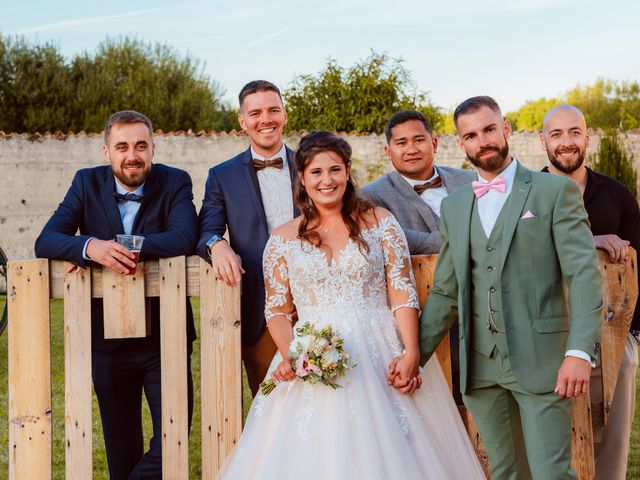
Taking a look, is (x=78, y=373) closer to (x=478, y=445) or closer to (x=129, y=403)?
(x=129, y=403)

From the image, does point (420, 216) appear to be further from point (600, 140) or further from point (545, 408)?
point (600, 140)

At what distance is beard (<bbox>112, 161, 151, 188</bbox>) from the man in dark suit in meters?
2.02

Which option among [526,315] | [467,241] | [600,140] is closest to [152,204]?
[467,241]

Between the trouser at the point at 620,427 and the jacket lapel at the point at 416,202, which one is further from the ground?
the jacket lapel at the point at 416,202

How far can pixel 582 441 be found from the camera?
11.2ft

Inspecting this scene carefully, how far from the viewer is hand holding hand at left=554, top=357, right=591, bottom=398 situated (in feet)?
9.35

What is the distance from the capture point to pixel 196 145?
13.7 meters

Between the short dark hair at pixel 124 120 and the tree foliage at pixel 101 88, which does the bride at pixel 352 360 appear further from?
the tree foliage at pixel 101 88

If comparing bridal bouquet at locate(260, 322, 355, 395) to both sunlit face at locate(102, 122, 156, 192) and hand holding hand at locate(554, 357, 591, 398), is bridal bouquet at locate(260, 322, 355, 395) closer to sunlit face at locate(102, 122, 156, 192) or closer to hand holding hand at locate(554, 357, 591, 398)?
hand holding hand at locate(554, 357, 591, 398)

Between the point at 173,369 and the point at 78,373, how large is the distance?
16.0 inches

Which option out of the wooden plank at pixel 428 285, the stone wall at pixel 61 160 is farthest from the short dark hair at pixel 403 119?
the stone wall at pixel 61 160

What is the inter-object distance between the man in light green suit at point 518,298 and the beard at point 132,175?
4.67 ft

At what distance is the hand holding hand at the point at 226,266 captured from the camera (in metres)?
3.43

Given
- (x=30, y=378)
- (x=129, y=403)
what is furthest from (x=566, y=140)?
(x=30, y=378)
